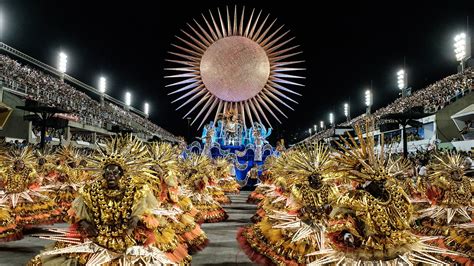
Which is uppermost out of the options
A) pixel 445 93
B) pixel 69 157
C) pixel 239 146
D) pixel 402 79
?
pixel 402 79

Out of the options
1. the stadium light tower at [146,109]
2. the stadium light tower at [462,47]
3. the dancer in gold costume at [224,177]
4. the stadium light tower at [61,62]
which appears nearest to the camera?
the dancer in gold costume at [224,177]

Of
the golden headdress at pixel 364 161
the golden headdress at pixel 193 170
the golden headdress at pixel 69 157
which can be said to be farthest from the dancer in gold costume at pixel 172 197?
the golden headdress at pixel 69 157

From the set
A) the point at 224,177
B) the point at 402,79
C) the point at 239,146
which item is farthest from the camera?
the point at 402,79

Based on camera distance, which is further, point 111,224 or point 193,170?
point 193,170

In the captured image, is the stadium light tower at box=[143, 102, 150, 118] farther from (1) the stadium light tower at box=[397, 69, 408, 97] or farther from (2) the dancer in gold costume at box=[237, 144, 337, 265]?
(2) the dancer in gold costume at box=[237, 144, 337, 265]

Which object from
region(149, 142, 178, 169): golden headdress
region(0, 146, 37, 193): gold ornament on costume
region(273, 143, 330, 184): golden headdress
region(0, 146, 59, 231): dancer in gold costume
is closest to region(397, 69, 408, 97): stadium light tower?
region(149, 142, 178, 169): golden headdress

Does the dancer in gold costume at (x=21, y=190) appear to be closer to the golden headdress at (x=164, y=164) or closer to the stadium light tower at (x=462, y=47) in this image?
the golden headdress at (x=164, y=164)

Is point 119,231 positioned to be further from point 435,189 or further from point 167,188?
point 435,189

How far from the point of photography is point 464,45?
32406mm

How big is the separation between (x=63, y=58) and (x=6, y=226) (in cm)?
3588

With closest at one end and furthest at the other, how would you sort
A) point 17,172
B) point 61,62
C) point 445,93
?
point 17,172, point 445,93, point 61,62

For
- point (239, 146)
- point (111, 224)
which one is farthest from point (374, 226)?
point (239, 146)

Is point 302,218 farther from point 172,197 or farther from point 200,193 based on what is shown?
point 200,193

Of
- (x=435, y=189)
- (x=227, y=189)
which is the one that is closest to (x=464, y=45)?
(x=227, y=189)
